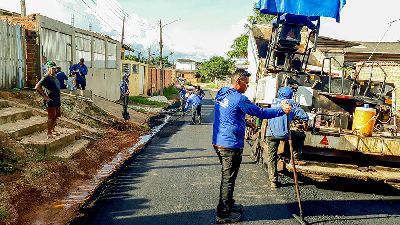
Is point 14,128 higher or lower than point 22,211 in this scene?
higher

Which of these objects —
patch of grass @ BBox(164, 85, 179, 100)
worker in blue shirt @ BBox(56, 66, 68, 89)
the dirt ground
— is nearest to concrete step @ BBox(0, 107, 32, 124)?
the dirt ground

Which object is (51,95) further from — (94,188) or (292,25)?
(292,25)

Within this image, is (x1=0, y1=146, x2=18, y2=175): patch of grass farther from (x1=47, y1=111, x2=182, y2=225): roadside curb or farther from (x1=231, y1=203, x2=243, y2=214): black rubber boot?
(x1=231, y1=203, x2=243, y2=214): black rubber boot

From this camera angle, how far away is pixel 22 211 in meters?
5.16

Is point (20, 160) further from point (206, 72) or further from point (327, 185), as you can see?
point (206, 72)

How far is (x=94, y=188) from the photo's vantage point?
6.52 m

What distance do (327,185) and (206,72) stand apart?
7416 centimetres

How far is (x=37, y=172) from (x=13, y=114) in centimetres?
317

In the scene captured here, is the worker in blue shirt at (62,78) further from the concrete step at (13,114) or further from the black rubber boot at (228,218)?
the black rubber boot at (228,218)

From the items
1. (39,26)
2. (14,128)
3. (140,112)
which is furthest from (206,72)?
(14,128)

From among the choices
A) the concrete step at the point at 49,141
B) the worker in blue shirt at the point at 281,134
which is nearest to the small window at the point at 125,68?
the concrete step at the point at 49,141

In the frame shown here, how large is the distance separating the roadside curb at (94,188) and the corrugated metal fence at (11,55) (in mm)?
5533

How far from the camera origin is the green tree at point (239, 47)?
39731 millimetres

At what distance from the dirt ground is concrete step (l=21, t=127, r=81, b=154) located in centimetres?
23
